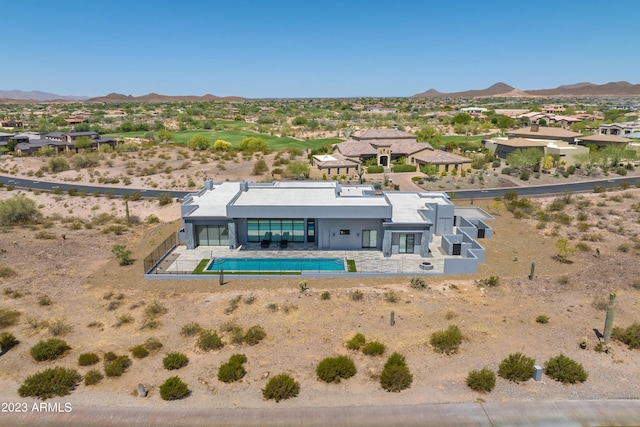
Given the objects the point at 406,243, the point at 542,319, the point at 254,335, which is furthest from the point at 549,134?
the point at 254,335

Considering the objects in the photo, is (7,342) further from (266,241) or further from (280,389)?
(266,241)

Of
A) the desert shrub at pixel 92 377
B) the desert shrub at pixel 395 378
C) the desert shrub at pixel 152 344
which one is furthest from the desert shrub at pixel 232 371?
the desert shrub at pixel 395 378

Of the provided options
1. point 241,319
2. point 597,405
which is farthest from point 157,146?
point 597,405

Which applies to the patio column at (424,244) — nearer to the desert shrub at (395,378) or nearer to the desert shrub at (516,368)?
the desert shrub at (516,368)

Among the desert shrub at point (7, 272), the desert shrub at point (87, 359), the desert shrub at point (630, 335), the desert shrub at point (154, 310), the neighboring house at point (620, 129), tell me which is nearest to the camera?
the desert shrub at point (87, 359)

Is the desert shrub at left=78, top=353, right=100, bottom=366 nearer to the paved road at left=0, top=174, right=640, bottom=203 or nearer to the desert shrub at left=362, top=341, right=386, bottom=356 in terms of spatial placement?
the desert shrub at left=362, top=341, right=386, bottom=356
